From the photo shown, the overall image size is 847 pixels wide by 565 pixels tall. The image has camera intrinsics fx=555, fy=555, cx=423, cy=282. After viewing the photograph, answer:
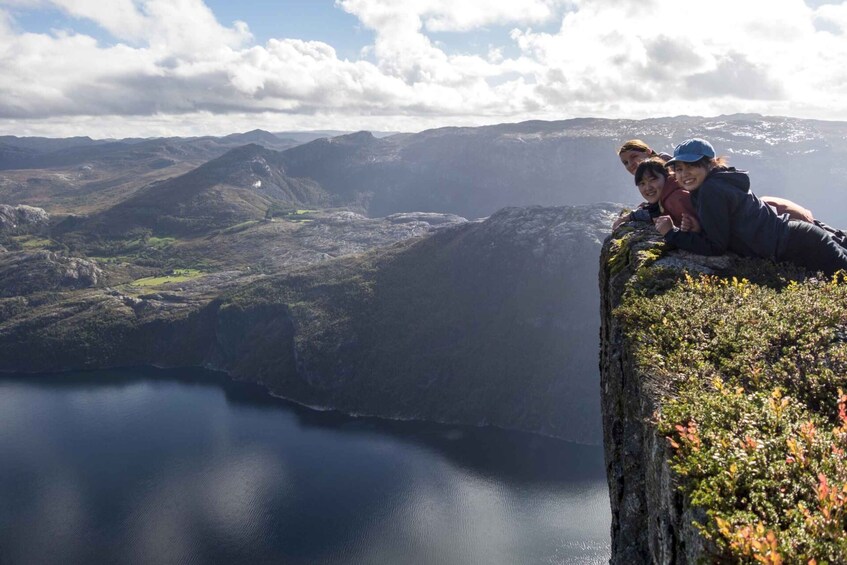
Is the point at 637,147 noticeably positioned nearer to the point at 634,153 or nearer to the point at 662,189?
the point at 634,153

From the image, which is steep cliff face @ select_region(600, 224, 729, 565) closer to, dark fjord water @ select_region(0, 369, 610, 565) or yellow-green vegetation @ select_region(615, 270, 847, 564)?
yellow-green vegetation @ select_region(615, 270, 847, 564)

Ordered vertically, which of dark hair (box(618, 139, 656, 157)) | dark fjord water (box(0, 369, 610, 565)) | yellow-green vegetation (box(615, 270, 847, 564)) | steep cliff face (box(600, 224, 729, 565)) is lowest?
dark fjord water (box(0, 369, 610, 565))

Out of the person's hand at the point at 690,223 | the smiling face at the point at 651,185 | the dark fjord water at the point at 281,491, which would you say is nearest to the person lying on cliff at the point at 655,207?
the person's hand at the point at 690,223

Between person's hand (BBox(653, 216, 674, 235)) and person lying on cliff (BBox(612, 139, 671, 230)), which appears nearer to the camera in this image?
person's hand (BBox(653, 216, 674, 235))

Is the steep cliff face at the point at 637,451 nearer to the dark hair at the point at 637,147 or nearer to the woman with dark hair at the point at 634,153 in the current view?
the woman with dark hair at the point at 634,153

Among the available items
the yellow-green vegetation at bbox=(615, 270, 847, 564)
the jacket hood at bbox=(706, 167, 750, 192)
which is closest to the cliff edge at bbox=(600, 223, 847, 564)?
the yellow-green vegetation at bbox=(615, 270, 847, 564)

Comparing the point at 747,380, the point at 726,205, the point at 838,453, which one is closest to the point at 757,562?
the point at 838,453

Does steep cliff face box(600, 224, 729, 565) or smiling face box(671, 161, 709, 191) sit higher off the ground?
smiling face box(671, 161, 709, 191)
